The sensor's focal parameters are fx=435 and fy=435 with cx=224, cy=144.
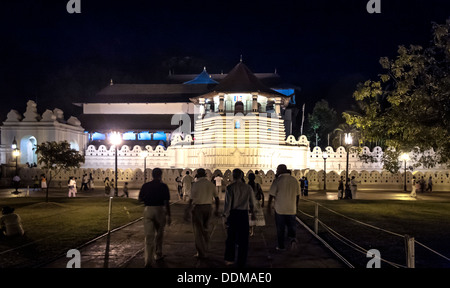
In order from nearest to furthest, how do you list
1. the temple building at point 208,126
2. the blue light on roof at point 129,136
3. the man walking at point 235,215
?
the man walking at point 235,215, the temple building at point 208,126, the blue light on roof at point 129,136

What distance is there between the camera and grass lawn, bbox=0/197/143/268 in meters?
9.18

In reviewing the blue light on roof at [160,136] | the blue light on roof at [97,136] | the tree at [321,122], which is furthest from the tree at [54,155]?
the tree at [321,122]

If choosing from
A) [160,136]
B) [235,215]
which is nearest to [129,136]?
[160,136]

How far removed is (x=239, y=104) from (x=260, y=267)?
35.1 m

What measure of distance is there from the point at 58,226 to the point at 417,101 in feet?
45.7

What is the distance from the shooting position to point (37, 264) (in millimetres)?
8141

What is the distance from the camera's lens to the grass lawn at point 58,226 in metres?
9.18

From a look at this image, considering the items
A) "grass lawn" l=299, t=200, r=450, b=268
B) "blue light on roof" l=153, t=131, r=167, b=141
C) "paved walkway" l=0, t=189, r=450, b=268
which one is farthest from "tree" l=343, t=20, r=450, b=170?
"blue light on roof" l=153, t=131, r=167, b=141

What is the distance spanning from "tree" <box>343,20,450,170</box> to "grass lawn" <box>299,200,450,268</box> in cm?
A: 284

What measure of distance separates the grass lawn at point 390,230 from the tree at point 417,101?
284 centimetres

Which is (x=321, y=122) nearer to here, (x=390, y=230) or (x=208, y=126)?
(x=208, y=126)

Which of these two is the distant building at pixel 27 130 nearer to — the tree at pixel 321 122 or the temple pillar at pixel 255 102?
the temple pillar at pixel 255 102
